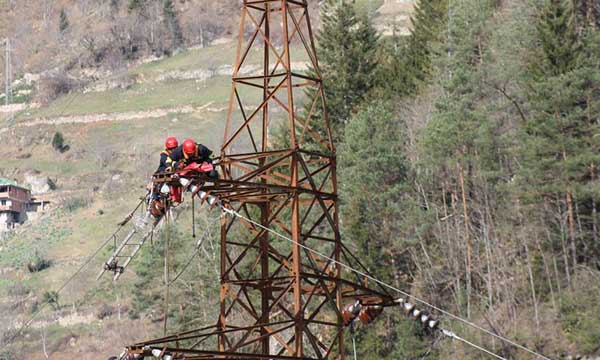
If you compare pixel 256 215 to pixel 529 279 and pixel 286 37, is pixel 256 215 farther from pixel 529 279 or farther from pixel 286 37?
pixel 286 37

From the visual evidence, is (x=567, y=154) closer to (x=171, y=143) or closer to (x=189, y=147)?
(x=171, y=143)

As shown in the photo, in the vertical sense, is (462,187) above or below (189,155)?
below

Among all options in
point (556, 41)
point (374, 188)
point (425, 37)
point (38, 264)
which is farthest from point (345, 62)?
point (38, 264)

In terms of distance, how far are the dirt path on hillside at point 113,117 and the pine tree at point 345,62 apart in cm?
5499

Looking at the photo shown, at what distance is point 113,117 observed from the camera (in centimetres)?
13262

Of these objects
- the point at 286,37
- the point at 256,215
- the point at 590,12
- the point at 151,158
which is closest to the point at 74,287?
the point at 151,158

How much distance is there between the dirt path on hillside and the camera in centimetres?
12784

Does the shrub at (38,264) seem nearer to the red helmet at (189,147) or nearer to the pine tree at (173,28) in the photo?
the pine tree at (173,28)

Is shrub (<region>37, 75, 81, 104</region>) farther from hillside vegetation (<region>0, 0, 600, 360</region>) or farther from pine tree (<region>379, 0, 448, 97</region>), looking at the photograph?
pine tree (<region>379, 0, 448, 97</region>)

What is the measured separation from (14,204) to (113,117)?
73.0ft

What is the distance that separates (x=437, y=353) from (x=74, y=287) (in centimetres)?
5061

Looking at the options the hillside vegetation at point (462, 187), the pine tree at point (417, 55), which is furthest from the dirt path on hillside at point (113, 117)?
the pine tree at point (417, 55)

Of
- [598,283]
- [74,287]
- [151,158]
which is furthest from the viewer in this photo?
[151,158]

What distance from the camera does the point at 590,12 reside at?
57125 millimetres
